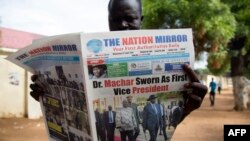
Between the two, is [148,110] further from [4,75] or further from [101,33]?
[4,75]

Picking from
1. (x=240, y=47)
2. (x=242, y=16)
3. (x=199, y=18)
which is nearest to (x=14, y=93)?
(x=199, y=18)

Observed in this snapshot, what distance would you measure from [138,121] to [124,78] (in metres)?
0.16

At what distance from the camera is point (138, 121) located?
4.09ft

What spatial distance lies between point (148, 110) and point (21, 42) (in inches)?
546

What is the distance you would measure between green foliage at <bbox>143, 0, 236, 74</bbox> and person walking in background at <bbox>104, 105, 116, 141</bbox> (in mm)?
9609

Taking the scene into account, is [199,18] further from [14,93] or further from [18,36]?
[18,36]

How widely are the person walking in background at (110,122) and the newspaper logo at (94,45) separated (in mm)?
200

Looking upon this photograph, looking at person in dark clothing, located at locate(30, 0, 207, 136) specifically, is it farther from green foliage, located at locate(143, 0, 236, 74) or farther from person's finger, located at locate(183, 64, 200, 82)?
green foliage, located at locate(143, 0, 236, 74)

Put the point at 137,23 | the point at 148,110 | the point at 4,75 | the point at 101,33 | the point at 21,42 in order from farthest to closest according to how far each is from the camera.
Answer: the point at 21,42, the point at 4,75, the point at 137,23, the point at 148,110, the point at 101,33

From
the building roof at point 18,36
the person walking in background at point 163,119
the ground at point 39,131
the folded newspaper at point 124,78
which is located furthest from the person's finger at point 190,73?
the building roof at point 18,36

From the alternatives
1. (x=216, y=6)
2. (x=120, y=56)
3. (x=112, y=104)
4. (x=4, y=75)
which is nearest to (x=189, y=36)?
(x=120, y=56)

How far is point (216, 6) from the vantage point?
10531mm

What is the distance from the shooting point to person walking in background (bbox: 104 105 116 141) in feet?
4.01

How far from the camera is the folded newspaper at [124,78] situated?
1.15 m
